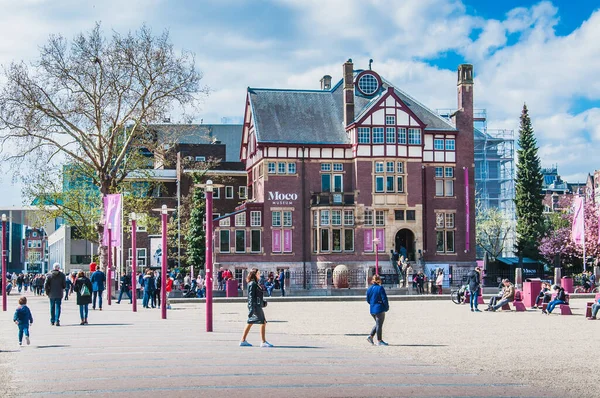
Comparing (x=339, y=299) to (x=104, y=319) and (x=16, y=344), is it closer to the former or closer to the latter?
(x=104, y=319)

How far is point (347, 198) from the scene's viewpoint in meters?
65.8

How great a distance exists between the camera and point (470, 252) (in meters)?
67.4

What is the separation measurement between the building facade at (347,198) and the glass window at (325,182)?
0.08m

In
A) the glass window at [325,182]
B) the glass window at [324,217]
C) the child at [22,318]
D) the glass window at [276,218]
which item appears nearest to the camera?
the child at [22,318]

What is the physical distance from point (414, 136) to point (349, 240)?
371 inches

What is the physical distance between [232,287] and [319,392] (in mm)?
36830

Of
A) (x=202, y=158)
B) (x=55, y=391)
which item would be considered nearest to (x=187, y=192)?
(x=202, y=158)

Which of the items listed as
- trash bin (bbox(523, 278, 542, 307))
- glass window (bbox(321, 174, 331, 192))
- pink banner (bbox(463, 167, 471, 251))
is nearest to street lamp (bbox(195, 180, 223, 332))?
trash bin (bbox(523, 278, 542, 307))

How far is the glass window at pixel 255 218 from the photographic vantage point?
65688 mm

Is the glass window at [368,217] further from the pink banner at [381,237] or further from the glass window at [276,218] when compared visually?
the glass window at [276,218]

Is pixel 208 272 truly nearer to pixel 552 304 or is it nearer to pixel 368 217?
pixel 552 304

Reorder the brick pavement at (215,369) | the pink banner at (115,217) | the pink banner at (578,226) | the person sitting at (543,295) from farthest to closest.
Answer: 1. the pink banner at (578,226)
2. the pink banner at (115,217)
3. the person sitting at (543,295)
4. the brick pavement at (215,369)

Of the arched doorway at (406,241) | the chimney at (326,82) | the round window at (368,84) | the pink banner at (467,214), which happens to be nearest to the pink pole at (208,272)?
the arched doorway at (406,241)

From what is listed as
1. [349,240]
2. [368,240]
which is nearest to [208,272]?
[349,240]
